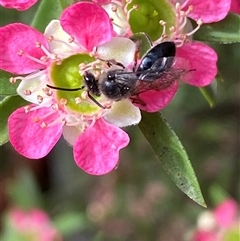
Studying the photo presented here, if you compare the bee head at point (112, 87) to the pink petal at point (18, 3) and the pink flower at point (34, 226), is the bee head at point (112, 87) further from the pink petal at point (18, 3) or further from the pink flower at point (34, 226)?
the pink flower at point (34, 226)

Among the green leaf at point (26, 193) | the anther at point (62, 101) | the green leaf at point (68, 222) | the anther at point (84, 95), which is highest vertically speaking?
the anther at point (84, 95)

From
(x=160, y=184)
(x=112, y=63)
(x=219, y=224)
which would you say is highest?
(x=112, y=63)

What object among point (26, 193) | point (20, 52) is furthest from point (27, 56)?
point (26, 193)

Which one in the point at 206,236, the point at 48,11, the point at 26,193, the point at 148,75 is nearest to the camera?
the point at 148,75

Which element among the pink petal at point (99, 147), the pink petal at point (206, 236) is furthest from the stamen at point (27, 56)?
the pink petal at point (206, 236)

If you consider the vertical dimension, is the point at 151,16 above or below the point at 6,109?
above

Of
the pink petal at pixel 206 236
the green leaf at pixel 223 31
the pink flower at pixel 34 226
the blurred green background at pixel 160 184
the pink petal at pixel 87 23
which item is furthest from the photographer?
the blurred green background at pixel 160 184

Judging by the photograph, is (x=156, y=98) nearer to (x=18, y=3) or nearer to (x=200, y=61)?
(x=200, y=61)

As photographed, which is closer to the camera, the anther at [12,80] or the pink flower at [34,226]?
the anther at [12,80]
